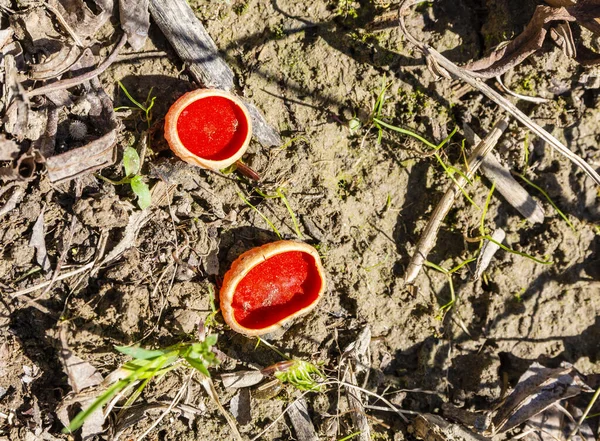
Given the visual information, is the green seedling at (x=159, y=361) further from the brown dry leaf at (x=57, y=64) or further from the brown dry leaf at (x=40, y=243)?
the brown dry leaf at (x=57, y=64)

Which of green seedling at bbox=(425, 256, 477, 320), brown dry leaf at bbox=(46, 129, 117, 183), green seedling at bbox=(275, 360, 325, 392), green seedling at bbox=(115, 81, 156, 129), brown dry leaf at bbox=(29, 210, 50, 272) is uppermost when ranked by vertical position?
green seedling at bbox=(115, 81, 156, 129)

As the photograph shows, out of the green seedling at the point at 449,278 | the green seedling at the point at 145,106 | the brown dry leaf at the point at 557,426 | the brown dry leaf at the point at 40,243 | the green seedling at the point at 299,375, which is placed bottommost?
the brown dry leaf at the point at 557,426

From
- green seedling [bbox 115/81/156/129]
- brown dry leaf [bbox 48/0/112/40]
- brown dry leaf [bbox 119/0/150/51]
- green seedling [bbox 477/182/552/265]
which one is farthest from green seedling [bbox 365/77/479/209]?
brown dry leaf [bbox 48/0/112/40]

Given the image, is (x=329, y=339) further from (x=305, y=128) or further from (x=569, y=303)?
(x=569, y=303)

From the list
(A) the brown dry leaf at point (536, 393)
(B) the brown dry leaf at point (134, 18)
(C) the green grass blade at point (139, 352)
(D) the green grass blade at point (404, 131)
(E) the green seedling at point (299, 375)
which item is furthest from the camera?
(A) the brown dry leaf at point (536, 393)

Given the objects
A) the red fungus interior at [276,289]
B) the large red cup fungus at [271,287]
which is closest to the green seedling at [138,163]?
the large red cup fungus at [271,287]

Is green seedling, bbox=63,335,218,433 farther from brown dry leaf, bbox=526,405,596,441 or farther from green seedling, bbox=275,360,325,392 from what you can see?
brown dry leaf, bbox=526,405,596,441
